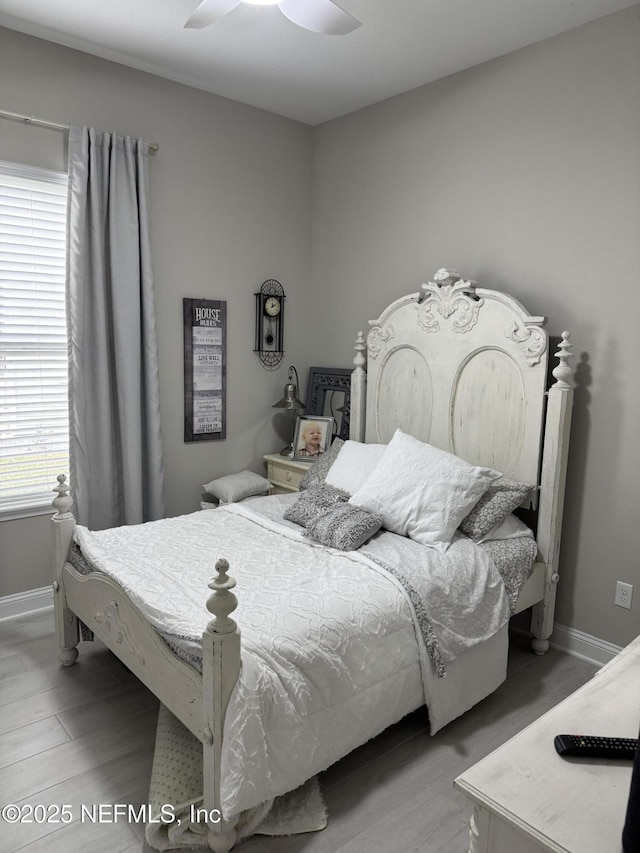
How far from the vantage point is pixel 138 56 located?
3096 millimetres

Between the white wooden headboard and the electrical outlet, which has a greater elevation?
the white wooden headboard

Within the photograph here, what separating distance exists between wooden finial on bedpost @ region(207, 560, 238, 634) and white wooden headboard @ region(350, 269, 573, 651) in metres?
1.74

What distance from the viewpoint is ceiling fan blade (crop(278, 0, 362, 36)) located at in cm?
204

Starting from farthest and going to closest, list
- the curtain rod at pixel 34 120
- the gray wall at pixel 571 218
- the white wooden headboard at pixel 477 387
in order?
the curtain rod at pixel 34 120 → the white wooden headboard at pixel 477 387 → the gray wall at pixel 571 218

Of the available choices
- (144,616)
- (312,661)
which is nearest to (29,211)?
(144,616)

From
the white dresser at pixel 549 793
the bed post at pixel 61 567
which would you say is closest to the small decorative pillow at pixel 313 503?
the bed post at pixel 61 567

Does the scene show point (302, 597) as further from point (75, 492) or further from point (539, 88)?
point (539, 88)

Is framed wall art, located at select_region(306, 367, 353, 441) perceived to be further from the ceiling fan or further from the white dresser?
the white dresser

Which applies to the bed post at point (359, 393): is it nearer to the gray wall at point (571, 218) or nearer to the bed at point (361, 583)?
the bed at point (361, 583)

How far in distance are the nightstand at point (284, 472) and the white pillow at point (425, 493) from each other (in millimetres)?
872

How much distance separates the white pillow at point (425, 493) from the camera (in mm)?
2570

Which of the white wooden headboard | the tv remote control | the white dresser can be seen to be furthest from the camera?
the white wooden headboard

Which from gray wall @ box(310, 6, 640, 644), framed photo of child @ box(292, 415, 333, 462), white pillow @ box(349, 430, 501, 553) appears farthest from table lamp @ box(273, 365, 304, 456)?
white pillow @ box(349, 430, 501, 553)

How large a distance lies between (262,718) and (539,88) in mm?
2948
